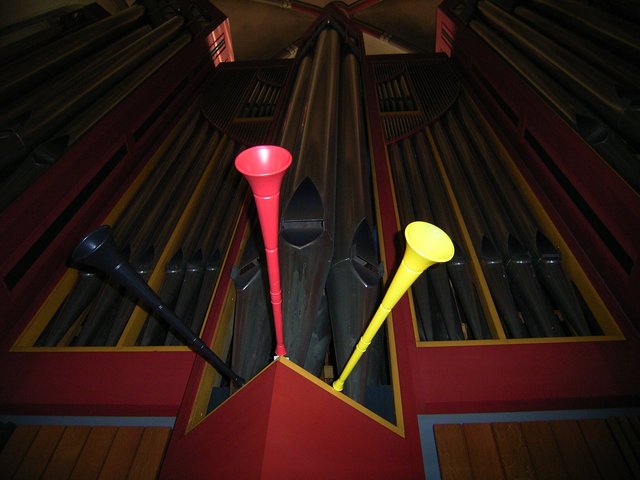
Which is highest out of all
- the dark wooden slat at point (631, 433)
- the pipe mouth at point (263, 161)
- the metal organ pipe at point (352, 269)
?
the metal organ pipe at point (352, 269)

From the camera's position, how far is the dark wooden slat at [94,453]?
1901 mm

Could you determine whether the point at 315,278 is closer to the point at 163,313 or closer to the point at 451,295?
the point at 163,313

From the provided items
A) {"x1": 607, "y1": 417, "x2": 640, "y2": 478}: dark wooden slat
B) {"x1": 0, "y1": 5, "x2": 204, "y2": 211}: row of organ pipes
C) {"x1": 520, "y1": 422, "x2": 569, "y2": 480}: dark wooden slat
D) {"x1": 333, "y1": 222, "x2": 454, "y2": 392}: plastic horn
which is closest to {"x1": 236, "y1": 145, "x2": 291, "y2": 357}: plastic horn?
{"x1": 333, "y1": 222, "x2": 454, "y2": 392}: plastic horn

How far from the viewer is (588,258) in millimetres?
2588

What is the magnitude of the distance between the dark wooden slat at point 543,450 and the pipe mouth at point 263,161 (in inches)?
68.9

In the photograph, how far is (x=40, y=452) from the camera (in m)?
1.99

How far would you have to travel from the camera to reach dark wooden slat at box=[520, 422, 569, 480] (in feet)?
5.81

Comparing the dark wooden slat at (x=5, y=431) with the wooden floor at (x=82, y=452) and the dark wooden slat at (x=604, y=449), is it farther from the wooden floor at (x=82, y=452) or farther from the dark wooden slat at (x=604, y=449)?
the dark wooden slat at (x=604, y=449)

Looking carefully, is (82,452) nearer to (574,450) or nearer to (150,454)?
(150,454)

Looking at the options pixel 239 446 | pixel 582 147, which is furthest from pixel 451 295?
pixel 239 446

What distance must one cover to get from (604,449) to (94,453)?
7.93 ft

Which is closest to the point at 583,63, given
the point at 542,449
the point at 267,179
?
the point at 542,449

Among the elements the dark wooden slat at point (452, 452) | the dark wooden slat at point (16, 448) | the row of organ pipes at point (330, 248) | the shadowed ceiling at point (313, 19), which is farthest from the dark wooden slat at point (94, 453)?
the shadowed ceiling at point (313, 19)

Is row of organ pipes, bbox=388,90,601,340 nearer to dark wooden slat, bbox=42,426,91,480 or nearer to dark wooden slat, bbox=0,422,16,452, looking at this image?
dark wooden slat, bbox=42,426,91,480
